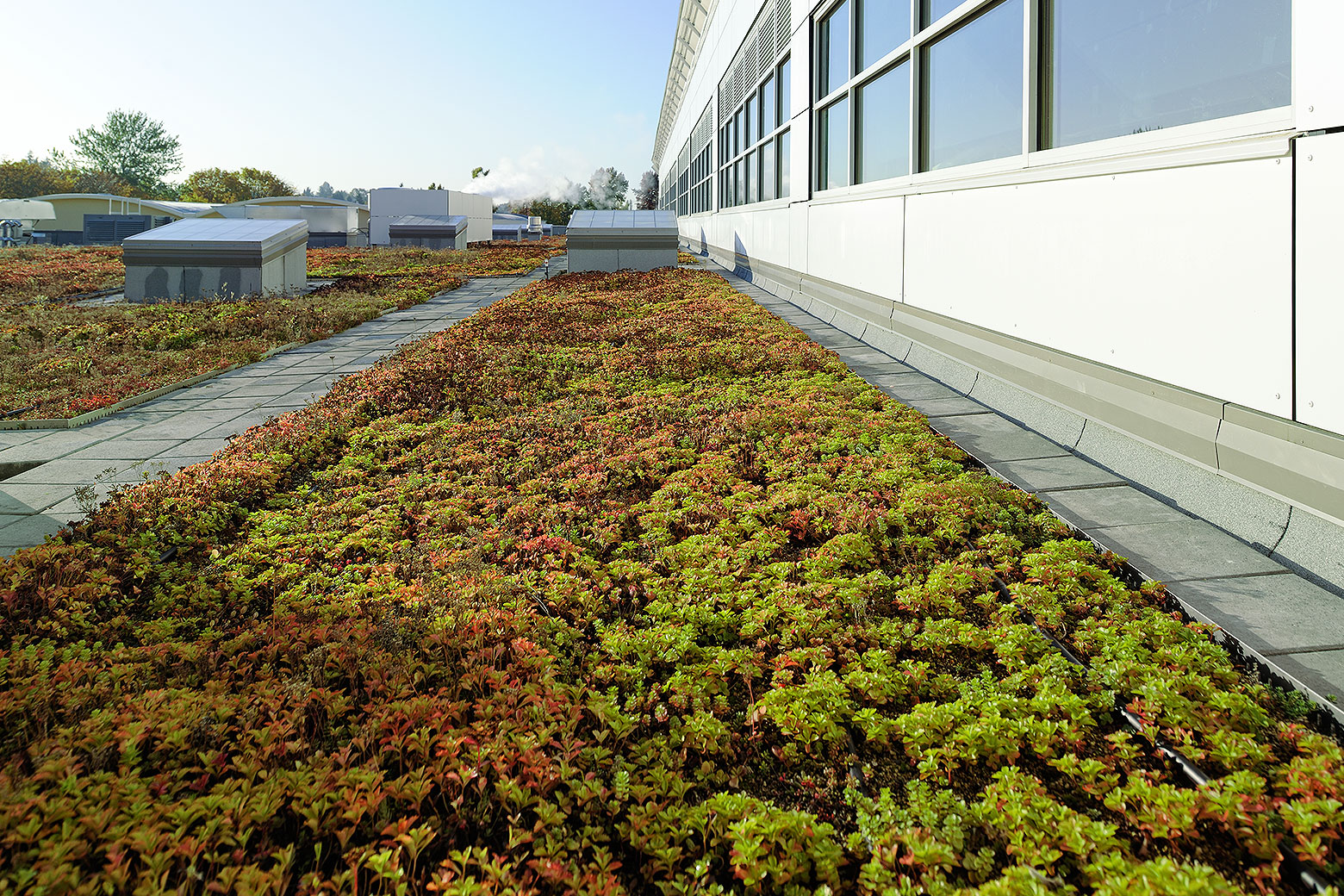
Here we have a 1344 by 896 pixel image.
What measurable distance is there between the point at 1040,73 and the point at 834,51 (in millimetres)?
6174

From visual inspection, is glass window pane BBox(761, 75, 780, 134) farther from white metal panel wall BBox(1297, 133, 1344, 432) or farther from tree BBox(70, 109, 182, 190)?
tree BBox(70, 109, 182, 190)

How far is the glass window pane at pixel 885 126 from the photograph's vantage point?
26.9 feet

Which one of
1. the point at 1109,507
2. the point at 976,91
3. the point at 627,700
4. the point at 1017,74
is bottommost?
the point at 627,700

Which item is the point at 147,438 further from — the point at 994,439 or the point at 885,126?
the point at 885,126

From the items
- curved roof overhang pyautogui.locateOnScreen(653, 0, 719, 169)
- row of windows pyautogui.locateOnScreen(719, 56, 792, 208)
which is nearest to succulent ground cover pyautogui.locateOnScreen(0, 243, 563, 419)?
row of windows pyautogui.locateOnScreen(719, 56, 792, 208)

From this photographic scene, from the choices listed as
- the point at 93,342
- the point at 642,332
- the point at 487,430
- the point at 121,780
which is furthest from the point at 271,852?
the point at 93,342

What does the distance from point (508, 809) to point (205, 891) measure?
27.3 inches

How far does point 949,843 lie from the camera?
6.45 ft

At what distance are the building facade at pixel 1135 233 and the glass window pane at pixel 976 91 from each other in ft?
0.08

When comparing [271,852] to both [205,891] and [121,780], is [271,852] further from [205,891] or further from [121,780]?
[121,780]

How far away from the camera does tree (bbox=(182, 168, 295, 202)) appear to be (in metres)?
109

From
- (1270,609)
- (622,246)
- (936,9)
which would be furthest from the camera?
(622,246)

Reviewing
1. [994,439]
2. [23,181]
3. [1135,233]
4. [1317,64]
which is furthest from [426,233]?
[23,181]

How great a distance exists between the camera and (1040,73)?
551cm
